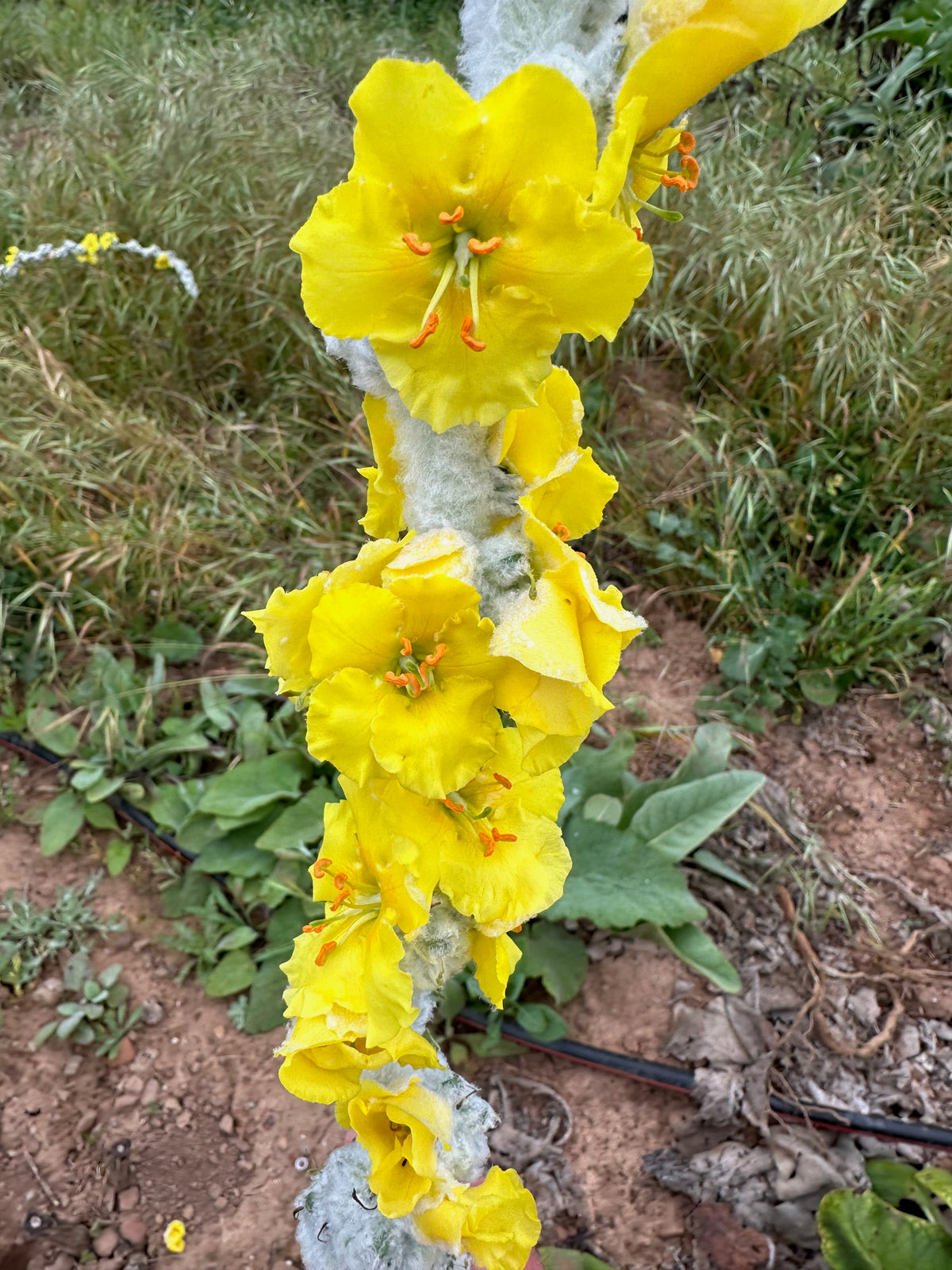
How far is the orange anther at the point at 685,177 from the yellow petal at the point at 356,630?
415mm

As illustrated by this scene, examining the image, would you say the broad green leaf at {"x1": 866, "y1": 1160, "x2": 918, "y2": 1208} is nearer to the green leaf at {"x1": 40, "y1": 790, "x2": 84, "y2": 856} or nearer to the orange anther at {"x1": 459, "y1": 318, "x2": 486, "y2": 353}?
the orange anther at {"x1": 459, "y1": 318, "x2": 486, "y2": 353}

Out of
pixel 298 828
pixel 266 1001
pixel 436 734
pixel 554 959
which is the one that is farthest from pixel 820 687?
pixel 436 734

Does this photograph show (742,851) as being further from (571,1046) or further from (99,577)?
(99,577)

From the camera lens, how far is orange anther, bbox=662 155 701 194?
73 centimetres

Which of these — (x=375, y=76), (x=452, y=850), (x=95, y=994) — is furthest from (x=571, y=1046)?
(x=375, y=76)

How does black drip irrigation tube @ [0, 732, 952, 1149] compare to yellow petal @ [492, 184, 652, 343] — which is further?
black drip irrigation tube @ [0, 732, 952, 1149]

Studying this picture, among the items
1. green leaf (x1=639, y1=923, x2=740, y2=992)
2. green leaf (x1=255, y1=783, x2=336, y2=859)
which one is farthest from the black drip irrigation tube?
green leaf (x1=255, y1=783, x2=336, y2=859)

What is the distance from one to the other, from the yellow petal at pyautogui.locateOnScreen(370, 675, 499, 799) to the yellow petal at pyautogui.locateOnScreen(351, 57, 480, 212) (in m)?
0.39

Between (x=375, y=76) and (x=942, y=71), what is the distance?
4.61 m

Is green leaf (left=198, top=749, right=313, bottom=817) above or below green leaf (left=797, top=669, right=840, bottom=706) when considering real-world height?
above

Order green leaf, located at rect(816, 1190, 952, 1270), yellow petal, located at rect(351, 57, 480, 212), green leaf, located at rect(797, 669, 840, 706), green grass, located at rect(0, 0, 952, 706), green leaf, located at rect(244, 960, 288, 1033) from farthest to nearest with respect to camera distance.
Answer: green grass, located at rect(0, 0, 952, 706) → green leaf, located at rect(797, 669, 840, 706) → green leaf, located at rect(244, 960, 288, 1033) → green leaf, located at rect(816, 1190, 952, 1270) → yellow petal, located at rect(351, 57, 480, 212)

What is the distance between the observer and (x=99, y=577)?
2633 mm

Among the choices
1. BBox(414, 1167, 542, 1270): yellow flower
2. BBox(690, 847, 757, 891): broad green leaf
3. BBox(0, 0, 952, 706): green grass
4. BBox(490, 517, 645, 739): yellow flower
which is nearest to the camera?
BBox(490, 517, 645, 739): yellow flower

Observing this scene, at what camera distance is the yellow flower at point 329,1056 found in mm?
890
